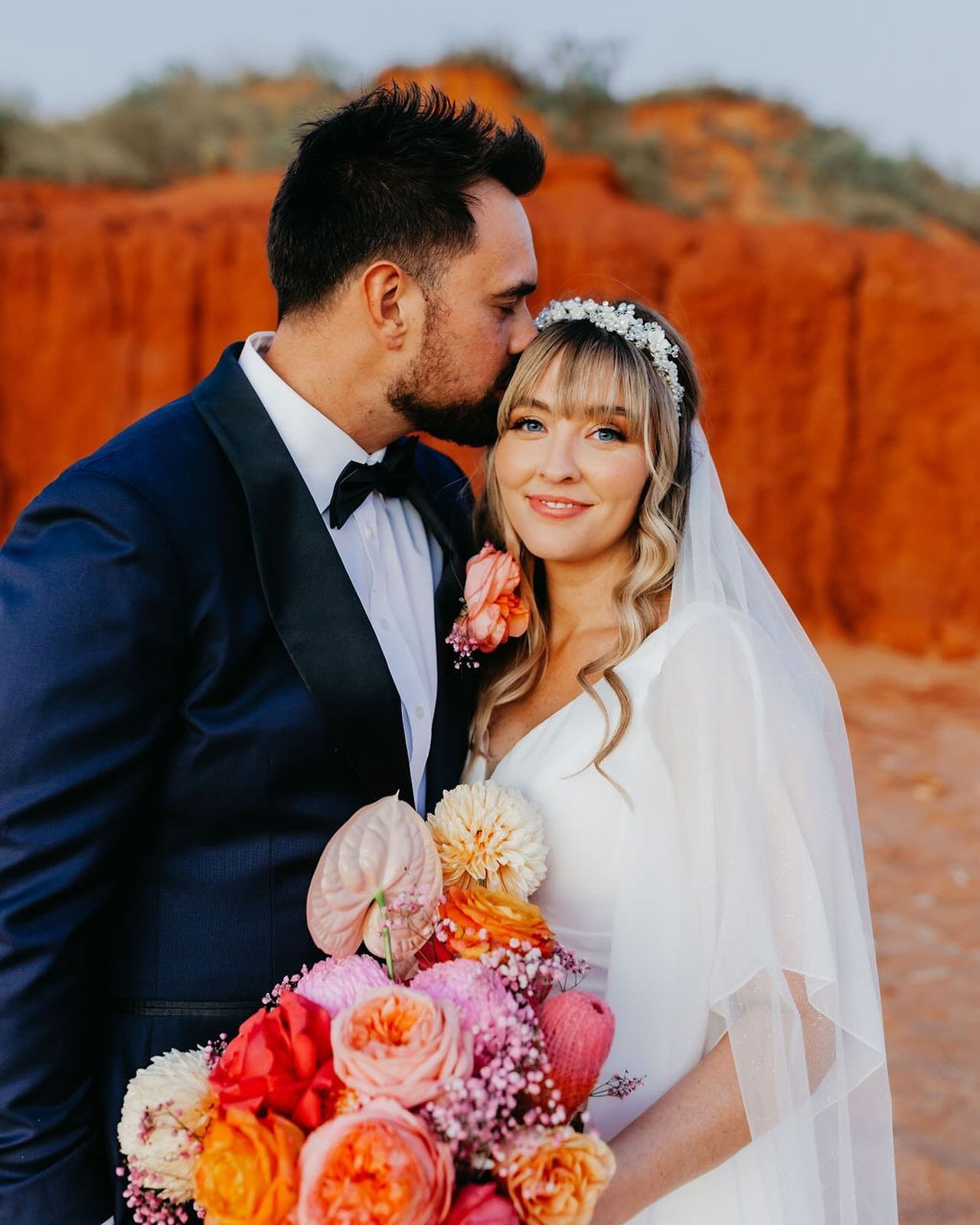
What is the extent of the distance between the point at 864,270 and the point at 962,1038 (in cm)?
887

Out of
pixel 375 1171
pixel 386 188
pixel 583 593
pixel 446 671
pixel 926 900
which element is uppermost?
pixel 386 188

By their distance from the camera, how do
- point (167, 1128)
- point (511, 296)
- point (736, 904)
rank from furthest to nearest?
1. point (511, 296)
2. point (736, 904)
3. point (167, 1128)

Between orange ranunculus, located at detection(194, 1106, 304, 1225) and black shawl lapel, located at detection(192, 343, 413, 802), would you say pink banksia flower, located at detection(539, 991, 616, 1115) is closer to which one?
orange ranunculus, located at detection(194, 1106, 304, 1225)

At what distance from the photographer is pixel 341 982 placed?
1.73 meters

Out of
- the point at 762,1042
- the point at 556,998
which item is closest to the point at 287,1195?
the point at 556,998

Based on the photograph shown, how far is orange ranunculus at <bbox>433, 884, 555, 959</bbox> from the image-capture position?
1828 millimetres

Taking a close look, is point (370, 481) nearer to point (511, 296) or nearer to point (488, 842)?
point (511, 296)

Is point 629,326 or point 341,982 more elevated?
point 629,326

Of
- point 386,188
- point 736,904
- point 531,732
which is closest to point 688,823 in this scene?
point 736,904

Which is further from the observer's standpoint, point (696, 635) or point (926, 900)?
point (926, 900)

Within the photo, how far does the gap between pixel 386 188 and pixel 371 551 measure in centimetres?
81

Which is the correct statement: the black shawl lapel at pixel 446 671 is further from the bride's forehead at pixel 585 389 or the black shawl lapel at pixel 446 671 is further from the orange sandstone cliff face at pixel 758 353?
the orange sandstone cliff face at pixel 758 353

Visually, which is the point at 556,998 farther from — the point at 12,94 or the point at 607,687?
the point at 12,94

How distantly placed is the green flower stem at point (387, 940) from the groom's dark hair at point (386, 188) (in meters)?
1.38
